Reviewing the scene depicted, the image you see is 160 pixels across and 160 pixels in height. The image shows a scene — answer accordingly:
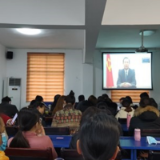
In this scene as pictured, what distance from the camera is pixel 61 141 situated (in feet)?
8.52

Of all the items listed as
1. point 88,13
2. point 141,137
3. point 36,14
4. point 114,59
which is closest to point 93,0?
point 88,13

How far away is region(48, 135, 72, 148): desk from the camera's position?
7.98 ft

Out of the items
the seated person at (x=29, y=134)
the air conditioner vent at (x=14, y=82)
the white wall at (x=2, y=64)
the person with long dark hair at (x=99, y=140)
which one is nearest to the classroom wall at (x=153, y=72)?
the air conditioner vent at (x=14, y=82)

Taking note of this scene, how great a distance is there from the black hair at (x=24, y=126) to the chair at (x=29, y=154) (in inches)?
6.9

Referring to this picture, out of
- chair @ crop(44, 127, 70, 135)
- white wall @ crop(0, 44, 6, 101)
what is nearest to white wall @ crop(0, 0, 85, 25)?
chair @ crop(44, 127, 70, 135)

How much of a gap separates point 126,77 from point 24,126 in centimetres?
623

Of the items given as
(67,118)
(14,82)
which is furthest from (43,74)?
(67,118)

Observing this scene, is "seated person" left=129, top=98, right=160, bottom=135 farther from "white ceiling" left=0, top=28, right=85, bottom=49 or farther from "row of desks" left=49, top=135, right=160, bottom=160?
"white ceiling" left=0, top=28, right=85, bottom=49

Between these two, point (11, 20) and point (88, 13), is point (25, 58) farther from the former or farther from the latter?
point (88, 13)

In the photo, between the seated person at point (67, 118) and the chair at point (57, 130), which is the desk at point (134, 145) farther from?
the seated person at point (67, 118)

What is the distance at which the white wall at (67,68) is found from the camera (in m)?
7.94

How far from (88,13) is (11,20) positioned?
1328 millimetres

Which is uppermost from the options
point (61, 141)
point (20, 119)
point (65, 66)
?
point (65, 66)

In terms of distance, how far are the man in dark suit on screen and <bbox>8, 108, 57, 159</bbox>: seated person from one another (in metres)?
6.03
